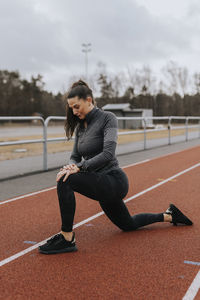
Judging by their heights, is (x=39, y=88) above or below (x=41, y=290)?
above

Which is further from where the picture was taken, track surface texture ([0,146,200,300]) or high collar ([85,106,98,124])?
high collar ([85,106,98,124])

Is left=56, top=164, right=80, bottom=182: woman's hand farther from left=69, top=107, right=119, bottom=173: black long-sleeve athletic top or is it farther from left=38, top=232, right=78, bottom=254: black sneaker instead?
left=38, top=232, right=78, bottom=254: black sneaker

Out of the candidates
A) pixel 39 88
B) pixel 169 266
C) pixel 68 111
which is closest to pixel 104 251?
pixel 169 266

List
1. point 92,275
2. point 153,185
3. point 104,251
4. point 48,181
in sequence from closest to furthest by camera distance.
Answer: point 92,275
point 104,251
point 153,185
point 48,181

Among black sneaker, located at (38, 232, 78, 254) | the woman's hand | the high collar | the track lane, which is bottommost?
the track lane

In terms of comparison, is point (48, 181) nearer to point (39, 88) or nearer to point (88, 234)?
point (88, 234)

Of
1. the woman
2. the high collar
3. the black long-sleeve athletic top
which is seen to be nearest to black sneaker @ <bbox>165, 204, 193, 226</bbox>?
the woman

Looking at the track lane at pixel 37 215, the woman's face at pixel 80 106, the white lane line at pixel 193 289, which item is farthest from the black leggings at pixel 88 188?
the white lane line at pixel 193 289

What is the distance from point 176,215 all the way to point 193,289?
153cm

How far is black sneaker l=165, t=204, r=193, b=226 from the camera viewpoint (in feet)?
14.3

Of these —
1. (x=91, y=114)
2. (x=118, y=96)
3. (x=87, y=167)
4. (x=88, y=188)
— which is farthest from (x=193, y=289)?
(x=118, y=96)

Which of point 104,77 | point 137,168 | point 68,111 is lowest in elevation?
point 137,168

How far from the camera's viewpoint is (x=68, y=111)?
3.76 meters

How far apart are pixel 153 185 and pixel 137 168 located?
89.9 inches
